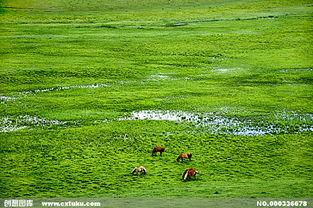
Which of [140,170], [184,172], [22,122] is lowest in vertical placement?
[22,122]

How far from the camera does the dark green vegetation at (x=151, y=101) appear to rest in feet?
60.9

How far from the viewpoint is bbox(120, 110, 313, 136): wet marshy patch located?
26048mm

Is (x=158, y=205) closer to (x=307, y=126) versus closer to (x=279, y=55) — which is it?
(x=307, y=126)

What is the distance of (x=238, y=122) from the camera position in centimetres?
2789

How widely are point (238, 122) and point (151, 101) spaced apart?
27.6 feet

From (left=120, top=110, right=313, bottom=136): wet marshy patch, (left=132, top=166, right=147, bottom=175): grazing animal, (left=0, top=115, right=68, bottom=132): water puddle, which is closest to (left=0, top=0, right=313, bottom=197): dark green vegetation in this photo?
(left=0, top=115, right=68, bottom=132): water puddle

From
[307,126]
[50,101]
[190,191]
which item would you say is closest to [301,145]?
[307,126]

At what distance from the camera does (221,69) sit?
44688mm

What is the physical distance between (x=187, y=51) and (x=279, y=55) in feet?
38.6

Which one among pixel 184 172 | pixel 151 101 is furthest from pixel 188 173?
pixel 151 101

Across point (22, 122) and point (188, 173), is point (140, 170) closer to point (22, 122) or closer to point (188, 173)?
point (188, 173)

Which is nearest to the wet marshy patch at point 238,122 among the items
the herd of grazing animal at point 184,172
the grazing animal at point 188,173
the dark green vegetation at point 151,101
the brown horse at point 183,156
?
the dark green vegetation at point 151,101

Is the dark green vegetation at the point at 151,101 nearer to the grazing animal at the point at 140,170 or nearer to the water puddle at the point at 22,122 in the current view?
the water puddle at the point at 22,122

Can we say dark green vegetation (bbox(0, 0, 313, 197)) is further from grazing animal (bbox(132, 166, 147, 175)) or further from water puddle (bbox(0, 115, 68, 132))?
grazing animal (bbox(132, 166, 147, 175))
